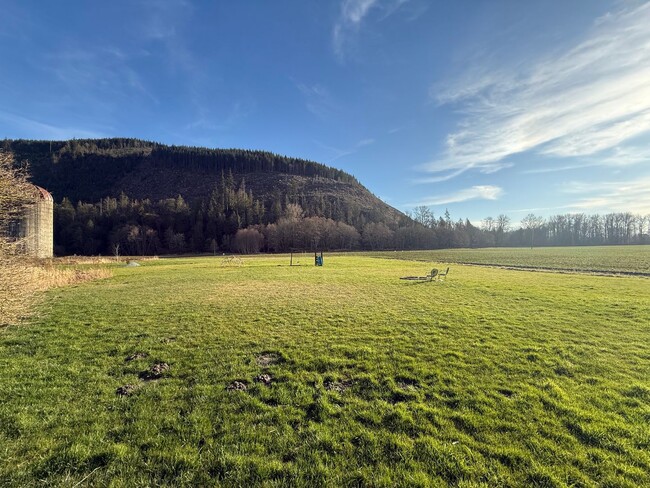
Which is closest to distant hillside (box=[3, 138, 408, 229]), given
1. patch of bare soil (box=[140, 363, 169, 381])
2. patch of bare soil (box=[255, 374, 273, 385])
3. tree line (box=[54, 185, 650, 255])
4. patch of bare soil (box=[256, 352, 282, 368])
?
tree line (box=[54, 185, 650, 255])

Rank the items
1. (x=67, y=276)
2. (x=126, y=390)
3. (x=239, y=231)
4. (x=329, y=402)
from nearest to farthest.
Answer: (x=329, y=402), (x=126, y=390), (x=67, y=276), (x=239, y=231)

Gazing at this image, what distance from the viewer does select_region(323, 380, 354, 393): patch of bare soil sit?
20.5 feet

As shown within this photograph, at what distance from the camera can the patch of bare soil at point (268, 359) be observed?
754cm

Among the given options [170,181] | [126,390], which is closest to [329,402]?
[126,390]

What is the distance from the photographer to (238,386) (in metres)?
6.34

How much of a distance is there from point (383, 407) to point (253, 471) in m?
2.51

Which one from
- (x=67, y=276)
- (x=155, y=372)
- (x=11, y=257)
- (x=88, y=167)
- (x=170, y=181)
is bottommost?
(x=155, y=372)

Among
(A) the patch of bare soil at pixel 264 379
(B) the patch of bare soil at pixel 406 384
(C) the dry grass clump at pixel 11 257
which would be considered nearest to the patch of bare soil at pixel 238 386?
(A) the patch of bare soil at pixel 264 379

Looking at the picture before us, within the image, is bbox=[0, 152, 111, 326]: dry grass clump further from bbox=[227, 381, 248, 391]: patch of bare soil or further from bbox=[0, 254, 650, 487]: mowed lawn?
bbox=[227, 381, 248, 391]: patch of bare soil

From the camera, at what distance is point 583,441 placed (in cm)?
450

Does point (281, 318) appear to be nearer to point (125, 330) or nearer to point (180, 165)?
point (125, 330)

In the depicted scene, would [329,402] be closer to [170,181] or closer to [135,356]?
[135,356]

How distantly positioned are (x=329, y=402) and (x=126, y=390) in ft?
13.9

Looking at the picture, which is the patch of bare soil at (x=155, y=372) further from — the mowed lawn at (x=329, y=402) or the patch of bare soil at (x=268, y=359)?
the patch of bare soil at (x=268, y=359)
